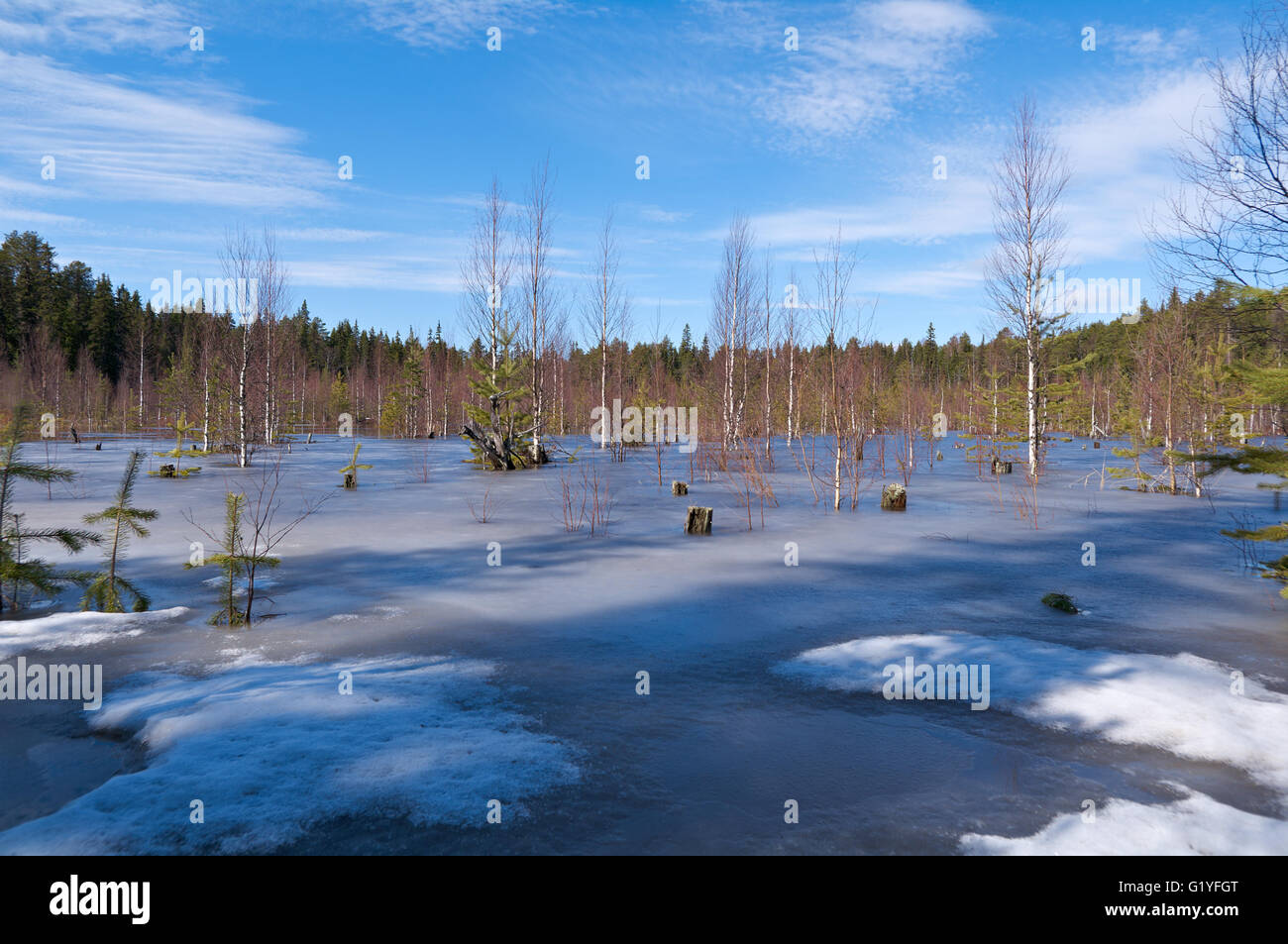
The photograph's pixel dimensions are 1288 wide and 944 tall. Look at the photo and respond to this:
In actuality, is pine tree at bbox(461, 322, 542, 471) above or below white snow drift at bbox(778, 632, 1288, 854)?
above

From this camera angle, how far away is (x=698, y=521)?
10680 millimetres

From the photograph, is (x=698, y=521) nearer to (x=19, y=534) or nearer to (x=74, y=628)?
(x=74, y=628)

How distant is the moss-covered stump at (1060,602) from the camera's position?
6.52m

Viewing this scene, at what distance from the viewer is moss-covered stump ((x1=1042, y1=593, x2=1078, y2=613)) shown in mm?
6520

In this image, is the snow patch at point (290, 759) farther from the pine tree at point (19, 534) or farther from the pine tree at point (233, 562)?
the pine tree at point (19, 534)

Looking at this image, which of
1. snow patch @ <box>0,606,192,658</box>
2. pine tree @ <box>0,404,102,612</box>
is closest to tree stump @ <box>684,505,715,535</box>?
snow patch @ <box>0,606,192,658</box>

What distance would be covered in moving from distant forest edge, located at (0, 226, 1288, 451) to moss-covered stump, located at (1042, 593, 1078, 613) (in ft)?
8.01

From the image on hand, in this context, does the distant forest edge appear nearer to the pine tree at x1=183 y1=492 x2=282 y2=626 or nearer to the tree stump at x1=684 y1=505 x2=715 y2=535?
the tree stump at x1=684 y1=505 x2=715 y2=535

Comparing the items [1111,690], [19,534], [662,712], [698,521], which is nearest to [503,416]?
[698,521]

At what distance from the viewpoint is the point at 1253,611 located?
6570 mm

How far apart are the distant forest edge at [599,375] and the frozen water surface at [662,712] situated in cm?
342

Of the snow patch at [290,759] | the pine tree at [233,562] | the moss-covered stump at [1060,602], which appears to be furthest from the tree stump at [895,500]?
the pine tree at [233,562]

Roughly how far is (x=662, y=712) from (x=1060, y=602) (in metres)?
4.48

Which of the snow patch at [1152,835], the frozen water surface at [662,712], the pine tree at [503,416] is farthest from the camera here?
the pine tree at [503,416]
